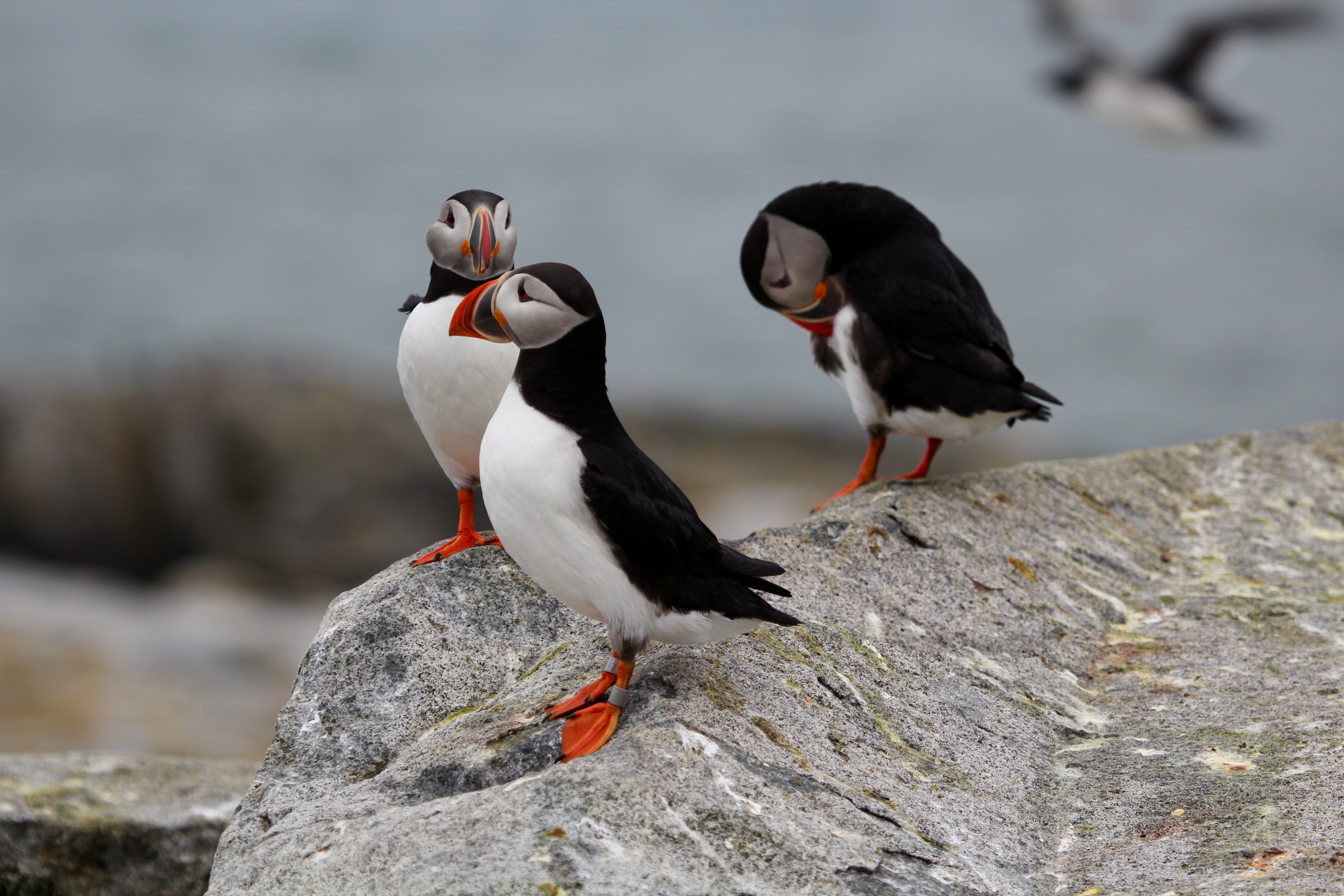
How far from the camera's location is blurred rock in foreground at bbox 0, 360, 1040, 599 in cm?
1324

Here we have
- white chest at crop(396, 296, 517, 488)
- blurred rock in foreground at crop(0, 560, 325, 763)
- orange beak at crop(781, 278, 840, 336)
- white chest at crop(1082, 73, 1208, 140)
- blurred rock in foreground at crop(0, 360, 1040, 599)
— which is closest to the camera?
white chest at crop(396, 296, 517, 488)

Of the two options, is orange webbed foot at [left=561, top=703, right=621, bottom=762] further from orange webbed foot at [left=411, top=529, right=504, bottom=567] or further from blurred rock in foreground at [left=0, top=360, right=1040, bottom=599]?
blurred rock in foreground at [left=0, top=360, right=1040, bottom=599]

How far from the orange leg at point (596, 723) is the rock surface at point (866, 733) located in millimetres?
54

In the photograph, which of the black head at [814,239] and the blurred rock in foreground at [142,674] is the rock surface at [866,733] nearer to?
the black head at [814,239]

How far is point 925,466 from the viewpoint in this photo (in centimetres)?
579

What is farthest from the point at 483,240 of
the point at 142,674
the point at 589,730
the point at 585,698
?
the point at 142,674

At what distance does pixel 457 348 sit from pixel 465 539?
0.72m

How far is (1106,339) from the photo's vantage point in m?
27.6

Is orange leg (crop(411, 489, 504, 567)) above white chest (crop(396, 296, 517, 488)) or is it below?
below

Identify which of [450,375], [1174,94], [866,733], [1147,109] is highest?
[1174,94]

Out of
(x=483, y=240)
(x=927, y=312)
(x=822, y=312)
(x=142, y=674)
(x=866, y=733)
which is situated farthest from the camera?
(x=142, y=674)

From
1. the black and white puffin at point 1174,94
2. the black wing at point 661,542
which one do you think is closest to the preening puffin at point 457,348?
the black wing at point 661,542

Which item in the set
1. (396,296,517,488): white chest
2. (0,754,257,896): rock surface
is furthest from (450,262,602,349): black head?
(0,754,257,896): rock surface

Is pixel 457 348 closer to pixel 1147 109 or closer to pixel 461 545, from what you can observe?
pixel 461 545
